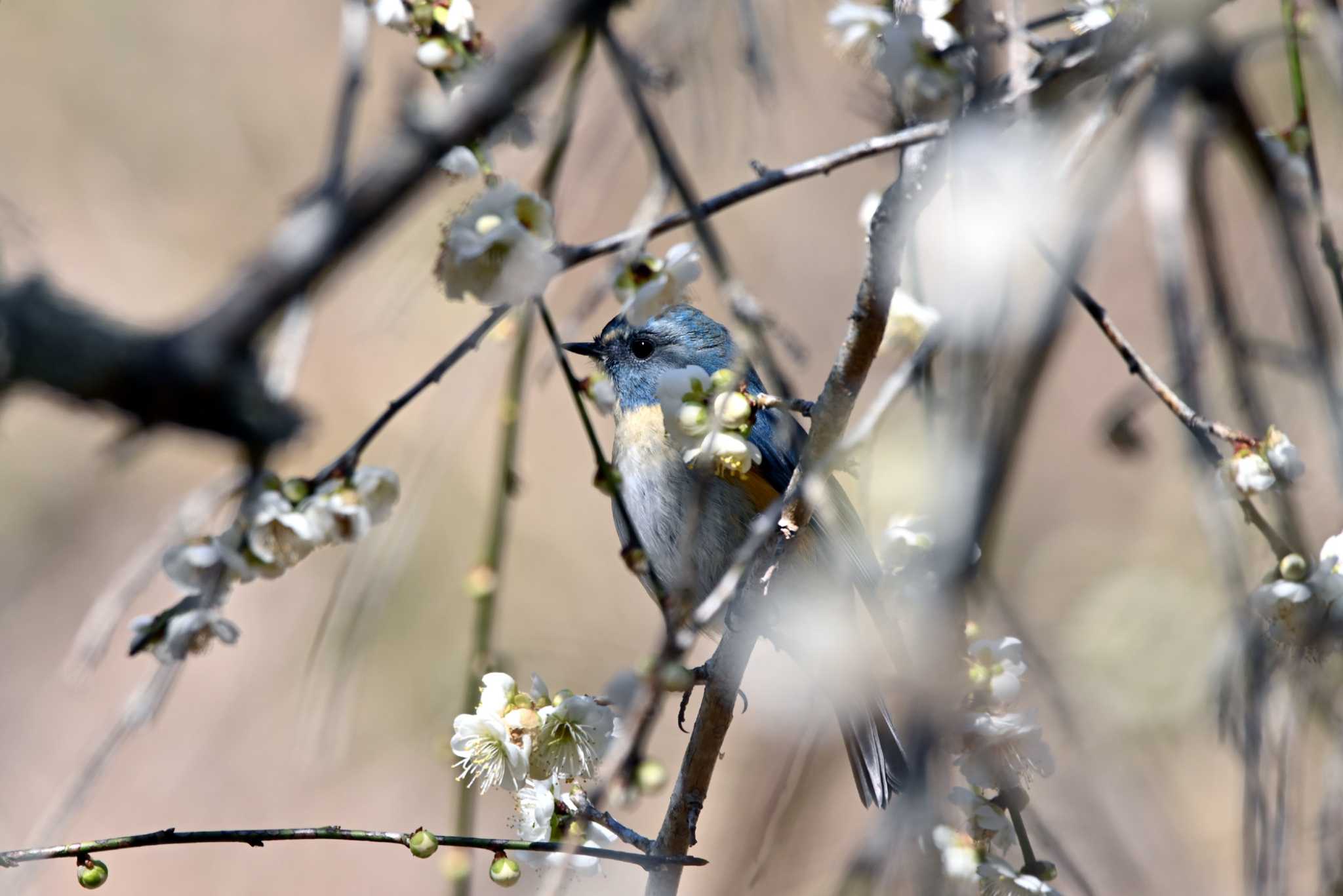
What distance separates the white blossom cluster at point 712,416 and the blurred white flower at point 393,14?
66cm

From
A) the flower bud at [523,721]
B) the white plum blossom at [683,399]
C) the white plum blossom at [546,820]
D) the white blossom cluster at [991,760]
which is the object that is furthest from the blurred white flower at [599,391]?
the white blossom cluster at [991,760]

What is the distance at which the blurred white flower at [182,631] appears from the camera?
1.60 metres

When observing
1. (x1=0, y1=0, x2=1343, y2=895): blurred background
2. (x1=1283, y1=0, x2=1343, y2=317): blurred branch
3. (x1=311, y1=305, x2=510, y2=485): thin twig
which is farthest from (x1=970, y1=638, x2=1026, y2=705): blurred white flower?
(x1=0, y1=0, x2=1343, y2=895): blurred background

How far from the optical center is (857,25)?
2080 mm

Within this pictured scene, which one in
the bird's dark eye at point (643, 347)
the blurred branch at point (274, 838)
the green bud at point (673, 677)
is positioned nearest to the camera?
the green bud at point (673, 677)

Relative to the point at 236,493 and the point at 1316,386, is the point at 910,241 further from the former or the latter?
the point at 236,493

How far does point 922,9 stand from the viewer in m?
1.85

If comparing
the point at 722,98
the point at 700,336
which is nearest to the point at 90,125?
the point at 700,336

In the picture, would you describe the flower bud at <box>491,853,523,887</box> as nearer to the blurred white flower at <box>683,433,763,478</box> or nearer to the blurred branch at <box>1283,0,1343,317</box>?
the blurred white flower at <box>683,433,763,478</box>

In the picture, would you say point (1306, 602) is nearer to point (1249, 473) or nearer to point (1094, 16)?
point (1249, 473)

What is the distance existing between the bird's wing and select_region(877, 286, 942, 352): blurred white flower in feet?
0.83

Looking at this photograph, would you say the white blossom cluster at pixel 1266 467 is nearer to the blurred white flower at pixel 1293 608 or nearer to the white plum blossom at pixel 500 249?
the blurred white flower at pixel 1293 608

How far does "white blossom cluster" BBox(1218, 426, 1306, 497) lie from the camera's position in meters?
1.57

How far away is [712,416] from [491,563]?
2.09ft
